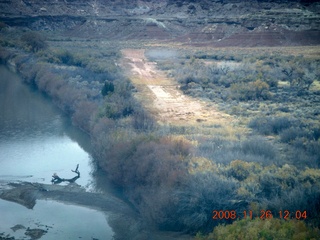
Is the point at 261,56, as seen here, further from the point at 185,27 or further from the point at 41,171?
the point at 41,171

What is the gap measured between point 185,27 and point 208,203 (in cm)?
7288

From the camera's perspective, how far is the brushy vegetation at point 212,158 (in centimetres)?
1374

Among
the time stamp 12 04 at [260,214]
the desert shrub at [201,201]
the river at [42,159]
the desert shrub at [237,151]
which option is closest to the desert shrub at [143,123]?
the river at [42,159]

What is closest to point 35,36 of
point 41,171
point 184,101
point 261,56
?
point 261,56

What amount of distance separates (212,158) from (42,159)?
10424 millimetres

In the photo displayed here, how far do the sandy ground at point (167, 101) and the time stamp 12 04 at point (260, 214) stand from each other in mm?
11468

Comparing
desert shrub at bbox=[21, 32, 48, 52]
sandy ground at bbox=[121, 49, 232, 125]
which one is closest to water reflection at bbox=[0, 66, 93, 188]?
sandy ground at bbox=[121, 49, 232, 125]

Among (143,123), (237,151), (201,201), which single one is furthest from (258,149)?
(143,123)

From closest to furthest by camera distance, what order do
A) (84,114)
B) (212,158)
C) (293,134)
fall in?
1. (212,158)
2. (293,134)
3. (84,114)

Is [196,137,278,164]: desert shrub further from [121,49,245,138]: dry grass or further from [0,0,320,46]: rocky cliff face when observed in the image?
[0,0,320,46]: rocky cliff face

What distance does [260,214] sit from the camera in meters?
12.9

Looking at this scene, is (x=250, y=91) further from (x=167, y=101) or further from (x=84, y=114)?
(x=84, y=114)

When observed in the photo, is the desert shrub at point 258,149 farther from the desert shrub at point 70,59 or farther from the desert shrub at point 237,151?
the desert shrub at point 70,59

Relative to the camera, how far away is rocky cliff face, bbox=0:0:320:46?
2948 inches
